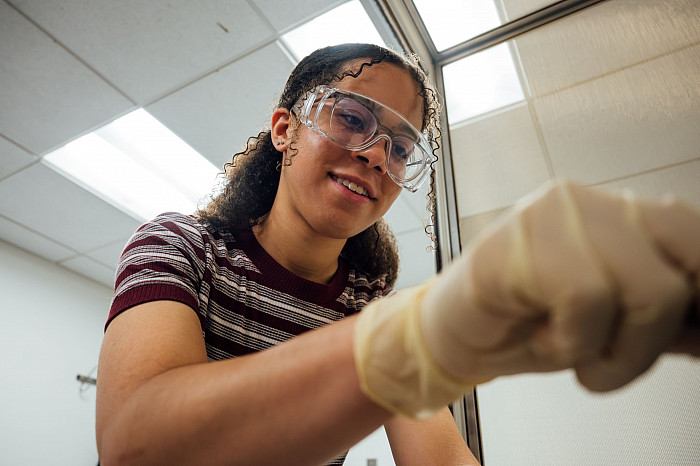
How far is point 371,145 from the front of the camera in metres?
0.91

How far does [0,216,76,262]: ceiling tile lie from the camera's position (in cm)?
355

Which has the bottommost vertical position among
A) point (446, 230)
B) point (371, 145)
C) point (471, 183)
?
point (371, 145)

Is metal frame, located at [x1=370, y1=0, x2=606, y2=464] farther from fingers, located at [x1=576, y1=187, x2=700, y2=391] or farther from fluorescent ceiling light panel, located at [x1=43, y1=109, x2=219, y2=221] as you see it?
fluorescent ceiling light panel, located at [x1=43, y1=109, x2=219, y2=221]

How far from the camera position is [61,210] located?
A: 326 centimetres

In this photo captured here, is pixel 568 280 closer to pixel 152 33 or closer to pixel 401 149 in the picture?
pixel 401 149

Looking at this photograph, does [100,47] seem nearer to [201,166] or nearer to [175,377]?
[201,166]

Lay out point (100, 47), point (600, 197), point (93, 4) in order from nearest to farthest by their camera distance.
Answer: point (600, 197)
point (93, 4)
point (100, 47)

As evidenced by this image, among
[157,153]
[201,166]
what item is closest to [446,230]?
[201,166]

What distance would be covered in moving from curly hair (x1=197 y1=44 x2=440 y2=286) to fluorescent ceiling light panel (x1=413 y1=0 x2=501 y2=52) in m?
0.56

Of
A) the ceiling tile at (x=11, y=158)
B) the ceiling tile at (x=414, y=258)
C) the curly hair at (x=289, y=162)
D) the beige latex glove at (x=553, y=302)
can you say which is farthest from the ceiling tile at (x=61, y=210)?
the beige latex glove at (x=553, y=302)

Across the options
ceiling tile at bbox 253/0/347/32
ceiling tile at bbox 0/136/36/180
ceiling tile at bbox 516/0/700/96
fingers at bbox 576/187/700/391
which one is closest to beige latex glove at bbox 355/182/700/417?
fingers at bbox 576/187/700/391

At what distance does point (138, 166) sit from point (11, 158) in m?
0.75

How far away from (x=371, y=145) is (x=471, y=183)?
557mm

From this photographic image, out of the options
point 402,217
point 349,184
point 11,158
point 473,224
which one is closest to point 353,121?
point 349,184
